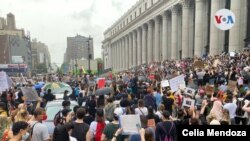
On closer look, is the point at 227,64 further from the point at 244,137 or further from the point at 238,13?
the point at 244,137

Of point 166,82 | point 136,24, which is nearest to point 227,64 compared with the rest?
point 166,82

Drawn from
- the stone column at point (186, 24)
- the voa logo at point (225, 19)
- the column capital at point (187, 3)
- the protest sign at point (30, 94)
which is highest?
the column capital at point (187, 3)

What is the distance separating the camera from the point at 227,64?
79.8ft

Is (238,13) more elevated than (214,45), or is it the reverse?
(238,13)

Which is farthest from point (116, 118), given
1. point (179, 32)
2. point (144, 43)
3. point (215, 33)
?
point (144, 43)

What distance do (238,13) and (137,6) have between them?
53.4 meters

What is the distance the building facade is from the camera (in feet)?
111

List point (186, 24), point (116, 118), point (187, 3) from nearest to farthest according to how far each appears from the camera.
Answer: point (116, 118), point (187, 3), point (186, 24)

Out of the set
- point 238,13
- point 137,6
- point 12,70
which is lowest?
point 12,70

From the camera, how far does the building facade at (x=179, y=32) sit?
3394 centimetres

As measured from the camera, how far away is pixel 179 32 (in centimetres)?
5059

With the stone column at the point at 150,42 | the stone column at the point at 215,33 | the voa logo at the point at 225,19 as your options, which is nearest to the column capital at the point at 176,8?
the stone column at the point at 215,33

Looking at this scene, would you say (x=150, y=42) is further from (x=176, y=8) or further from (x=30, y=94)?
(x=30, y=94)

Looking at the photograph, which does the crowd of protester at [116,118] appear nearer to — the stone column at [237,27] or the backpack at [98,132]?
the backpack at [98,132]
